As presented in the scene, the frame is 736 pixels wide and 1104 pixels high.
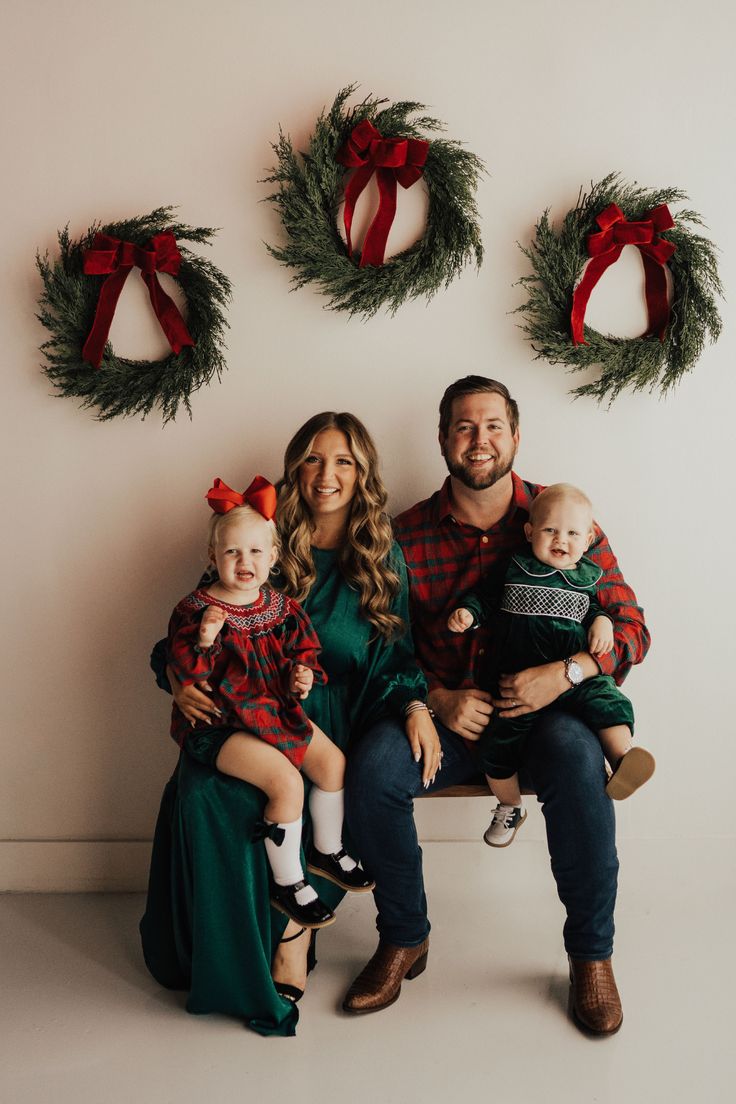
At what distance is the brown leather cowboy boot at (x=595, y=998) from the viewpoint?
2.33m

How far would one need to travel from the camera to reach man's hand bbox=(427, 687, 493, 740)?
2600 mm

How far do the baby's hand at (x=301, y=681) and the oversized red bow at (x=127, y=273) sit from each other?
1.14 metres

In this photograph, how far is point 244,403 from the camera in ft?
9.81

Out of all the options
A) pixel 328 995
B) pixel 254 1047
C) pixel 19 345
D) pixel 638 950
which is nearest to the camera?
pixel 254 1047

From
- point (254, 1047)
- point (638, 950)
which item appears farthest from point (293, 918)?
point (638, 950)

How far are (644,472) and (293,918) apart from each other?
1.78 metres

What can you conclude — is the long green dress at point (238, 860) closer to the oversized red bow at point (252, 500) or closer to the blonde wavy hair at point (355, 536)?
the blonde wavy hair at point (355, 536)

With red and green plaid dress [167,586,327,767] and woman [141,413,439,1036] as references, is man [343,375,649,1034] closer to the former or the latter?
woman [141,413,439,1036]

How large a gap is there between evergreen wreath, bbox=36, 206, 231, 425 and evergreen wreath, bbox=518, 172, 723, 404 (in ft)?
3.34

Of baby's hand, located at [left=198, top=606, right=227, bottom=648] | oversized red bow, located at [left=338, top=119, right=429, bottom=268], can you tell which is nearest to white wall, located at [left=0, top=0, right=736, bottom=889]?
oversized red bow, located at [left=338, top=119, right=429, bottom=268]

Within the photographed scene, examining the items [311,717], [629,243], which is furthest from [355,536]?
[629,243]

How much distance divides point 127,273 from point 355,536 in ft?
3.69

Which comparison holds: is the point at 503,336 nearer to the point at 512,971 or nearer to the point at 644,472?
the point at 644,472

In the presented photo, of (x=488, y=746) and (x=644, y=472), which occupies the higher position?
(x=644, y=472)
